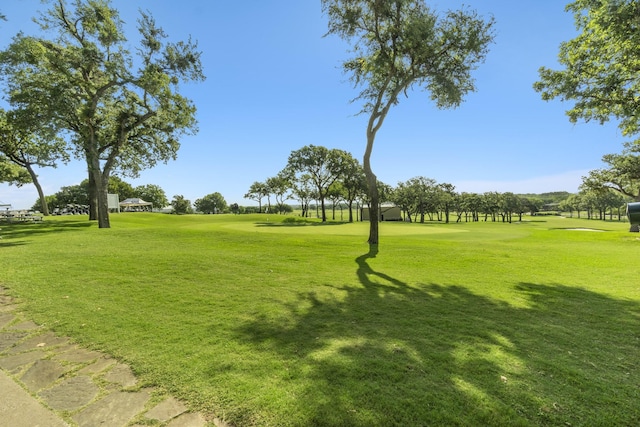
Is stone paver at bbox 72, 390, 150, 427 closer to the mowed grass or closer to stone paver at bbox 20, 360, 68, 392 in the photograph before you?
the mowed grass

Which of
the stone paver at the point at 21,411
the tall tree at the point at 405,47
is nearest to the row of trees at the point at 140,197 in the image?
the tall tree at the point at 405,47

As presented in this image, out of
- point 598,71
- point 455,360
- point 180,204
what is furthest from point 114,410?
point 180,204

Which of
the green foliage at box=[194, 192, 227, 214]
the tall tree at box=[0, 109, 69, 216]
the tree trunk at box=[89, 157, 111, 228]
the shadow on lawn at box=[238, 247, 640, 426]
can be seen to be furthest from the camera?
the green foliage at box=[194, 192, 227, 214]

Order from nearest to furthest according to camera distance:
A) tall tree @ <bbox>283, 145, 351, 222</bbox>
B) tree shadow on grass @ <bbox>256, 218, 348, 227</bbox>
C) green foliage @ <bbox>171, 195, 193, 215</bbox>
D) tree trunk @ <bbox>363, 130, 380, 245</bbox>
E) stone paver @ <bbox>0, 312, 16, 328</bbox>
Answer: stone paver @ <bbox>0, 312, 16, 328</bbox> → tree trunk @ <bbox>363, 130, 380, 245</bbox> → tree shadow on grass @ <bbox>256, 218, 348, 227</bbox> → tall tree @ <bbox>283, 145, 351, 222</bbox> → green foliage @ <bbox>171, 195, 193, 215</bbox>

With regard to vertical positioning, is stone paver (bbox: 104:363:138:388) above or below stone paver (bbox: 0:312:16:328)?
below

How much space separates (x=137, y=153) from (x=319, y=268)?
21588mm

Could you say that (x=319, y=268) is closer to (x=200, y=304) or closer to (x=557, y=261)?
(x=200, y=304)

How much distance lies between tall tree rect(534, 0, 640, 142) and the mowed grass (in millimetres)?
7034

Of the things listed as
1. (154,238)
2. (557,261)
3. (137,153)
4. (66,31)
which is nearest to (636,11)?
(557,261)

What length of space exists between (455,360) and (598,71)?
47.1 feet

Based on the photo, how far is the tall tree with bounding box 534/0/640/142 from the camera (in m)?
10.1

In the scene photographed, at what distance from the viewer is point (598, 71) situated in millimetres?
11617

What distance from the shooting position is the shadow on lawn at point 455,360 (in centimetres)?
252

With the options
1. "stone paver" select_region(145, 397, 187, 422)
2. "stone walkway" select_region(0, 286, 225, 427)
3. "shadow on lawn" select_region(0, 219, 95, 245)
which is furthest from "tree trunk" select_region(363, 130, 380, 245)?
"shadow on lawn" select_region(0, 219, 95, 245)
